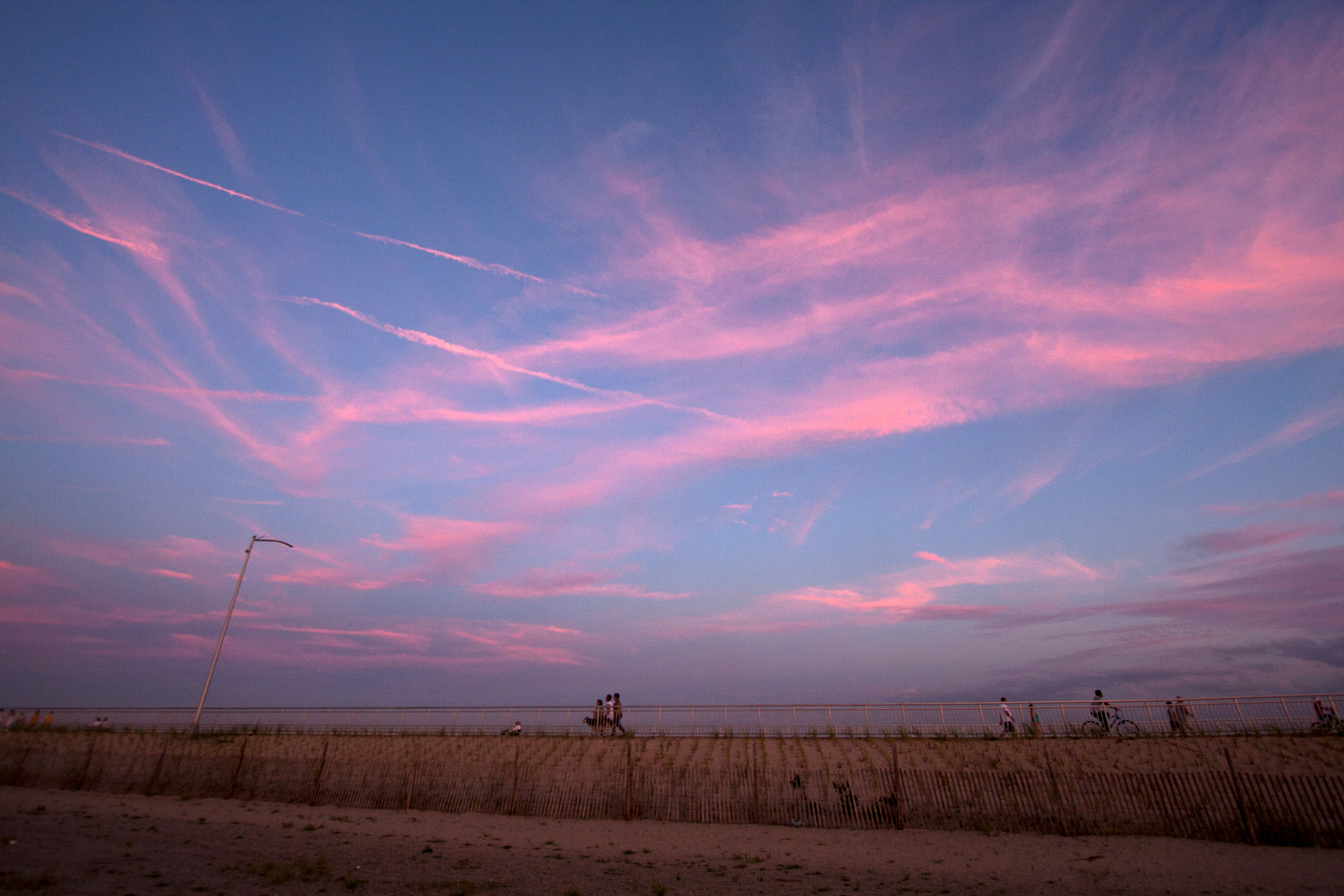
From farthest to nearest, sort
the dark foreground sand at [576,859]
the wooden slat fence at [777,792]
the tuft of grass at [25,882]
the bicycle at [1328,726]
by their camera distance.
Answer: the bicycle at [1328,726]
the wooden slat fence at [777,792]
the dark foreground sand at [576,859]
the tuft of grass at [25,882]

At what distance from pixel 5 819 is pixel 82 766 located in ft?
37.2

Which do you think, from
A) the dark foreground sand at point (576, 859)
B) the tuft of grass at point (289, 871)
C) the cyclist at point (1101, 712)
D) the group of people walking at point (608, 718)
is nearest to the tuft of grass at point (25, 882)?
the dark foreground sand at point (576, 859)

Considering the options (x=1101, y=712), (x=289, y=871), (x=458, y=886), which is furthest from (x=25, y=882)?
(x=1101, y=712)

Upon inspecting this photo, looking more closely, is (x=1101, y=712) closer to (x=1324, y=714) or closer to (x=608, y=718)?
(x=1324, y=714)

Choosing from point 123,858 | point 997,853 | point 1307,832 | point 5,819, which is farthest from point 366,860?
point 1307,832

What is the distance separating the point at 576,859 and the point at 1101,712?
25.7 metres

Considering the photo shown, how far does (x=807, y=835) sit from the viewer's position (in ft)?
68.1

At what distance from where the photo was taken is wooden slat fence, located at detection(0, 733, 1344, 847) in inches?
752

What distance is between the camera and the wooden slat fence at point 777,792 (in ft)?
62.6

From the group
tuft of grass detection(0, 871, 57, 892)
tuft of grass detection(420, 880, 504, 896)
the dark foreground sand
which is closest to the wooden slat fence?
the dark foreground sand

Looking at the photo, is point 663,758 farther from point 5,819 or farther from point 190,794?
point 5,819

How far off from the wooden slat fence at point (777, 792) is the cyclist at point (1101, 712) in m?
5.92

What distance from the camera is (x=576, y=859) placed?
704 inches

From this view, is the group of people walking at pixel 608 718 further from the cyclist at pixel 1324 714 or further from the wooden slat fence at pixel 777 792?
the cyclist at pixel 1324 714
